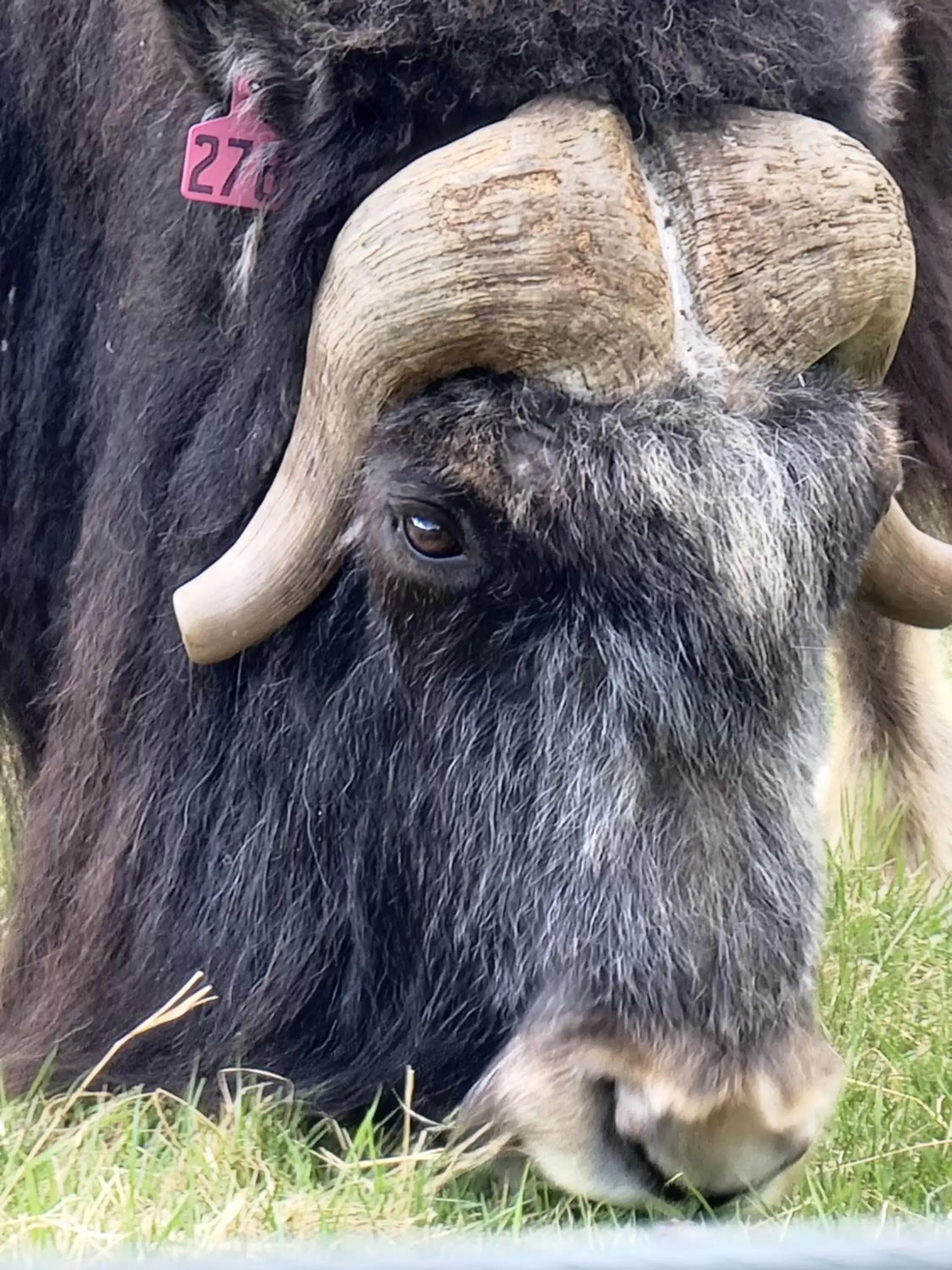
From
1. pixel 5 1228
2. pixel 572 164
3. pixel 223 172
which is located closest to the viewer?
pixel 5 1228

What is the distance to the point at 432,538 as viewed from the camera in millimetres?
2262

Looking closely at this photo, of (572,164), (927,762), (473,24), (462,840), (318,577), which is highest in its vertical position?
(473,24)

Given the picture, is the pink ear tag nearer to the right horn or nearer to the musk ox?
the musk ox

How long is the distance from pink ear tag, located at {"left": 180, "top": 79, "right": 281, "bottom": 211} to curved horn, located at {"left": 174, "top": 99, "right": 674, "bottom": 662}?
6.1 inches

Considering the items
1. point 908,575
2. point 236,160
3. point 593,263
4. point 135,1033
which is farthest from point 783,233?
point 135,1033

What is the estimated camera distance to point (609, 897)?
2.21 meters

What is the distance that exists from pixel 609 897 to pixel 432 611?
1.37 ft

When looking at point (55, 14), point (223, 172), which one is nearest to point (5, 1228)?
point (223, 172)

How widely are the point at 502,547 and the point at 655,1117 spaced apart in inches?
27.0

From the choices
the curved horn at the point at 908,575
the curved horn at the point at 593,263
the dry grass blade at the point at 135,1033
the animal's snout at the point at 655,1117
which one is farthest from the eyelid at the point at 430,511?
the curved horn at the point at 908,575

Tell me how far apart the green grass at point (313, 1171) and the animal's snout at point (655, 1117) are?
2.8 inches

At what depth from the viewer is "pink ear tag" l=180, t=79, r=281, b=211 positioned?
2361 millimetres

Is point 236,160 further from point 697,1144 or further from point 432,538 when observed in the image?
point 697,1144

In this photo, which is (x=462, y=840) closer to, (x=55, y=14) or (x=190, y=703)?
(x=190, y=703)
